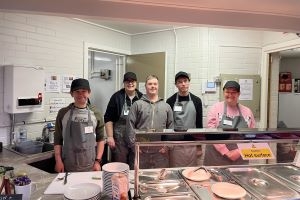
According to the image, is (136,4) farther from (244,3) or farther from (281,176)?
(281,176)

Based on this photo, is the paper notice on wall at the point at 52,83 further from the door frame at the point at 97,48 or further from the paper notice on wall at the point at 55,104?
the door frame at the point at 97,48

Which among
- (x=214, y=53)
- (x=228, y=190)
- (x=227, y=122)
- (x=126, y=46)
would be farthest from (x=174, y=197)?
(x=126, y=46)

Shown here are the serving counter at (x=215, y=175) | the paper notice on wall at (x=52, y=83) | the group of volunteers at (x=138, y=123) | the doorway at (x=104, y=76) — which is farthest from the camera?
the doorway at (x=104, y=76)

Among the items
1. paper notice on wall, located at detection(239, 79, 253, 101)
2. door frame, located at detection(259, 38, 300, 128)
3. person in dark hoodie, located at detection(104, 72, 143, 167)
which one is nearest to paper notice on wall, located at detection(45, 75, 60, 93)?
person in dark hoodie, located at detection(104, 72, 143, 167)

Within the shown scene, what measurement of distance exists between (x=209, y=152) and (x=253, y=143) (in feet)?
2.59

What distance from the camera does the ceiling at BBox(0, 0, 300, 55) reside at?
6.15 feet

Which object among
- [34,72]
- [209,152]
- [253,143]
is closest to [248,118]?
[209,152]

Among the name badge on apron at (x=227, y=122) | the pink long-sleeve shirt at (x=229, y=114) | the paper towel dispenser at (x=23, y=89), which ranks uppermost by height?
the paper towel dispenser at (x=23, y=89)

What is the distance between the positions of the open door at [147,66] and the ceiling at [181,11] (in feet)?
5.77

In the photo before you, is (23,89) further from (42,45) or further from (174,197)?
(174,197)

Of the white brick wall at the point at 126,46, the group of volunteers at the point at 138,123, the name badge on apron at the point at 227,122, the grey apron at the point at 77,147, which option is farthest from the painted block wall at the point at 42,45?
the name badge on apron at the point at 227,122

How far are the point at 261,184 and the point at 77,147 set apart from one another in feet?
4.67

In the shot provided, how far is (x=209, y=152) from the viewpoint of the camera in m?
2.00

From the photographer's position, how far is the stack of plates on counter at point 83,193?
1.03 m
